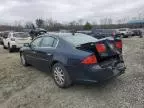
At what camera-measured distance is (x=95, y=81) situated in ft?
14.8

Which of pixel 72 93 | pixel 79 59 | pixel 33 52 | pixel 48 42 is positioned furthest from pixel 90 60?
pixel 33 52

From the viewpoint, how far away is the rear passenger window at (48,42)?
18.5ft

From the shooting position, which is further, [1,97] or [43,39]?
[43,39]

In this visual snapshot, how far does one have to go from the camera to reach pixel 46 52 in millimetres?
5707

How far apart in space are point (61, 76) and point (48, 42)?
1302 millimetres

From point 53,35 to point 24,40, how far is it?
7521 mm

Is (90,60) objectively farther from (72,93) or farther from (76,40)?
(76,40)

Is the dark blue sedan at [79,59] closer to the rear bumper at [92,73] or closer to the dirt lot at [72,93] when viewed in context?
the rear bumper at [92,73]

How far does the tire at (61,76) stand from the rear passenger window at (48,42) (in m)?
0.69

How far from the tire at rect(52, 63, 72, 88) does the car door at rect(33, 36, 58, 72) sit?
34 cm

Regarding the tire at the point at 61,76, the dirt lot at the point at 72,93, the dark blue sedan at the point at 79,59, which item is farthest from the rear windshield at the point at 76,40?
the dirt lot at the point at 72,93

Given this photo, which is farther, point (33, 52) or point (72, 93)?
point (33, 52)

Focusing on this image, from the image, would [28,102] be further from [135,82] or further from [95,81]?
[135,82]

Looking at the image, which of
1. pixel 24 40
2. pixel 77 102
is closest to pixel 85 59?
pixel 77 102
